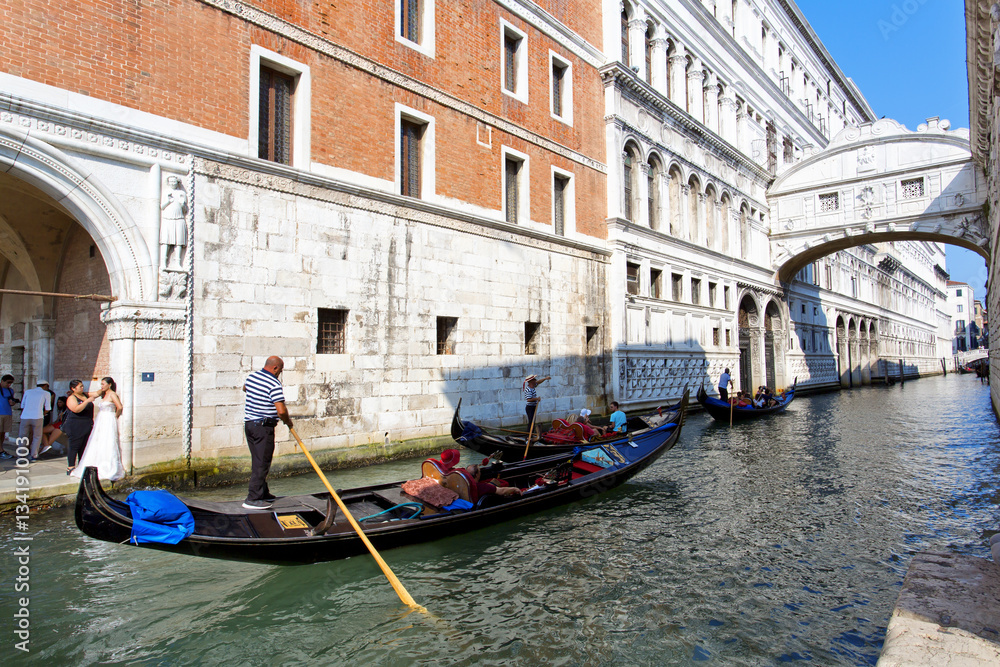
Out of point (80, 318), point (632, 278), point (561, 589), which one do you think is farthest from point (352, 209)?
point (632, 278)

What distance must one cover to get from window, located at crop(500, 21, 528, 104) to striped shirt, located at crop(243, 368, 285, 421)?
30.8 ft

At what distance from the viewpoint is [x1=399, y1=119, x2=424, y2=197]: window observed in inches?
402

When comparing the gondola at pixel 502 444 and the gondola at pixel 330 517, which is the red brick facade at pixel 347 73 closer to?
the gondola at pixel 502 444

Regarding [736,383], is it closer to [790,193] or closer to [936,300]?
[790,193]

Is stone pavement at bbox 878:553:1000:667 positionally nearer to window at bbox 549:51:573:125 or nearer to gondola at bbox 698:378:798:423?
gondola at bbox 698:378:798:423

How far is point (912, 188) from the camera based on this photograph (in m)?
19.7

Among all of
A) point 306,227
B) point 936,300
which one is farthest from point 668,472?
point 936,300

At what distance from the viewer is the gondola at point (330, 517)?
3717mm

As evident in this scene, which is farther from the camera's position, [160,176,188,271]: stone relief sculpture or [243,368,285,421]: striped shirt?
[160,176,188,271]: stone relief sculpture

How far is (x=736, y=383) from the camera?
2094 centimetres

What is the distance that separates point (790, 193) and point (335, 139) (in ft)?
65.2

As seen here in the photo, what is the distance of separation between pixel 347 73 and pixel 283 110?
47.5 inches

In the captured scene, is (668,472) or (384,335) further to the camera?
(384,335)

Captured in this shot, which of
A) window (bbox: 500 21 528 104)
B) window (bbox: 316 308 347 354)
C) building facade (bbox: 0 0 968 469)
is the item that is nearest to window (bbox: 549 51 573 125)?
building facade (bbox: 0 0 968 469)
